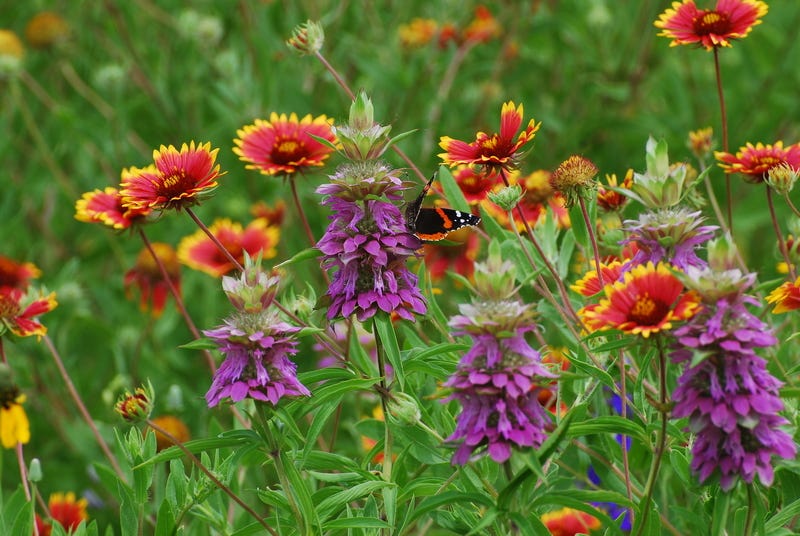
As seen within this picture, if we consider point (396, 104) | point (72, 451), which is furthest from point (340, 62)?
point (72, 451)

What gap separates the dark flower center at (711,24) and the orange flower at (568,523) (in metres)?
0.95

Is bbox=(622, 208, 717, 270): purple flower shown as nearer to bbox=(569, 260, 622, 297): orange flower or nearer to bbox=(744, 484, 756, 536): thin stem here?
bbox=(569, 260, 622, 297): orange flower

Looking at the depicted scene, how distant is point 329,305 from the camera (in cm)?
163

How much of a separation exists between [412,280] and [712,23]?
0.86 m

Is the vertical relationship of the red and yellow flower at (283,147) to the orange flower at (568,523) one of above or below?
above

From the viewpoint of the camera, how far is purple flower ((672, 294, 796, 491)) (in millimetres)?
1250

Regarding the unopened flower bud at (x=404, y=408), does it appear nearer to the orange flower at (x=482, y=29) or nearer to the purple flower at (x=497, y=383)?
the purple flower at (x=497, y=383)

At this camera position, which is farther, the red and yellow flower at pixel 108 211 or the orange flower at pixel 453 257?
the orange flower at pixel 453 257

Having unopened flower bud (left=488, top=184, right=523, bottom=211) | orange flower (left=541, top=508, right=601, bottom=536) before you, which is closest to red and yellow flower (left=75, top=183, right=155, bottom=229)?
unopened flower bud (left=488, top=184, right=523, bottom=211)

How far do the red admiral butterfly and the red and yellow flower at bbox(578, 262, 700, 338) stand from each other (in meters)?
0.39

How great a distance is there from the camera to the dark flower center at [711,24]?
2.04m

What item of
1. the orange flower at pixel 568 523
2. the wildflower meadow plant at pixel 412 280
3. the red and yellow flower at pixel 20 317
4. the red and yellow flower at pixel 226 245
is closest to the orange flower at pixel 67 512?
the wildflower meadow plant at pixel 412 280

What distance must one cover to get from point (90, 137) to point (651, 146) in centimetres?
273

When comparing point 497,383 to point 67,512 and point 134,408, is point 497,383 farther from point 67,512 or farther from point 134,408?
point 67,512
